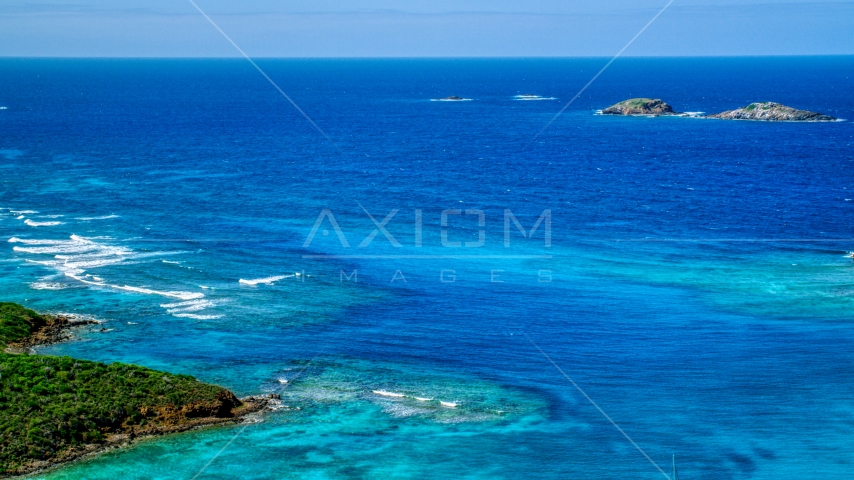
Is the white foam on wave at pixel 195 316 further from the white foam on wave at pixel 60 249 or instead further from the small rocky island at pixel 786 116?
the small rocky island at pixel 786 116

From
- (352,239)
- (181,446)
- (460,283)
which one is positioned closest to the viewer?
(181,446)

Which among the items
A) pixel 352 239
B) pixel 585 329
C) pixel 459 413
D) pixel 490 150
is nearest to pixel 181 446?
pixel 459 413

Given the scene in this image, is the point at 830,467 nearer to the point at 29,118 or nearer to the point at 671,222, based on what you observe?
the point at 671,222

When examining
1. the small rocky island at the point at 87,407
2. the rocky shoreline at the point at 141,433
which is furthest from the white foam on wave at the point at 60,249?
the rocky shoreline at the point at 141,433

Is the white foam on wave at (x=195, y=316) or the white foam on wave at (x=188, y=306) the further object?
the white foam on wave at (x=188, y=306)

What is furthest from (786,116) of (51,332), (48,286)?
(51,332)

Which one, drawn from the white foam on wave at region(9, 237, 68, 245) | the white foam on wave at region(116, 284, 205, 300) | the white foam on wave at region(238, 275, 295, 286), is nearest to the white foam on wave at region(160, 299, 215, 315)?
the white foam on wave at region(116, 284, 205, 300)
